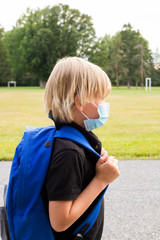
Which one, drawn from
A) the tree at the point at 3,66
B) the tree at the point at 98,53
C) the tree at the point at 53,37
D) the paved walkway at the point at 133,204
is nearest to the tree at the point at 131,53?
the tree at the point at 98,53

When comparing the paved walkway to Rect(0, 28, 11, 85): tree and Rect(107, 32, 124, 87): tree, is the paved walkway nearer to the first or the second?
Rect(107, 32, 124, 87): tree

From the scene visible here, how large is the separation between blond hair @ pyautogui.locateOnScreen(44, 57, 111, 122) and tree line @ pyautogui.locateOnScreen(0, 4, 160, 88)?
56343mm

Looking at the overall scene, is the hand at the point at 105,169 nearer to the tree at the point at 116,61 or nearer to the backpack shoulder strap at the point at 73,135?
the backpack shoulder strap at the point at 73,135

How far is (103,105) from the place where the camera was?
55.8 inches

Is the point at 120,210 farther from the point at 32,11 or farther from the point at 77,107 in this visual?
the point at 32,11

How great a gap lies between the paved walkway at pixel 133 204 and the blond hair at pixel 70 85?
1.67 meters

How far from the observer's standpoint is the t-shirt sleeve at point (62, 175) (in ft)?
3.77

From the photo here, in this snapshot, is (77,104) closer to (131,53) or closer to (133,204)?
(133,204)

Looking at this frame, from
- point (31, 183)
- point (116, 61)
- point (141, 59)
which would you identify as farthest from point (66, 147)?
point (116, 61)

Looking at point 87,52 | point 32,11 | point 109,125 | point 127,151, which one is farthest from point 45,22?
point 127,151

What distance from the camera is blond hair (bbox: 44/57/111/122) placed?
50.9 inches

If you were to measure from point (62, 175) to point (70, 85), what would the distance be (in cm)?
41

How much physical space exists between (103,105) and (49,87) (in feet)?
0.93

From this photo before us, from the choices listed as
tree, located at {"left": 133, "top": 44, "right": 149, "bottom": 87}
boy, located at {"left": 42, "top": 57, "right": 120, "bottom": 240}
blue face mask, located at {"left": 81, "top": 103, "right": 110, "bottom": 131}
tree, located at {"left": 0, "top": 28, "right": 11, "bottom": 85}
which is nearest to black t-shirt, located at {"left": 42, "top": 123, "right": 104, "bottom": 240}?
boy, located at {"left": 42, "top": 57, "right": 120, "bottom": 240}
